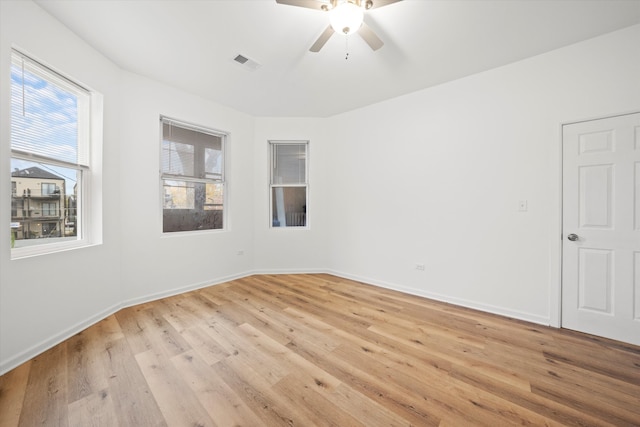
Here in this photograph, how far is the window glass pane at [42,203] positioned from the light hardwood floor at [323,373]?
0.99 metres

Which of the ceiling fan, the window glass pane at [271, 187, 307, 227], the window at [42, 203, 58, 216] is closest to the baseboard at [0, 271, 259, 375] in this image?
the window at [42, 203, 58, 216]

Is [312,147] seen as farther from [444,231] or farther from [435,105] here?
[444,231]

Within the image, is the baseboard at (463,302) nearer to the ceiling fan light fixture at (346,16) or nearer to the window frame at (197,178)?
the window frame at (197,178)

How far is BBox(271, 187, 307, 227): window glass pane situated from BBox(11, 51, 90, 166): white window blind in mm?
2607

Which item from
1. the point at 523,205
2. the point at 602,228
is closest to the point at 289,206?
the point at 523,205

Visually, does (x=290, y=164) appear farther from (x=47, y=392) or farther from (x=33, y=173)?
(x=47, y=392)

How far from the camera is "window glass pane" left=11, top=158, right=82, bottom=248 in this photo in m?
1.96

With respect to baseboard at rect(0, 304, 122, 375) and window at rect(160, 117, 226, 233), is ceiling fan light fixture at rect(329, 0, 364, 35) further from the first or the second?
baseboard at rect(0, 304, 122, 375)

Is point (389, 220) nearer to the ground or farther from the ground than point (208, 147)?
nearer to the ground

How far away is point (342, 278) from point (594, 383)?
289cm

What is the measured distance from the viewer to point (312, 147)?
4.40 meters

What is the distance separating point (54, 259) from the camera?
7.00ft

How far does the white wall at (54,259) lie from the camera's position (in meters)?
1.77

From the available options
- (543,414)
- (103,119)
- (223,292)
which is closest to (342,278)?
(223,292)
